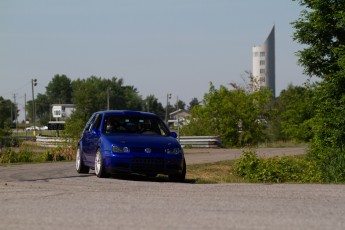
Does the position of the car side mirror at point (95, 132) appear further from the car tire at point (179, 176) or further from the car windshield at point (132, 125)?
the car tire at point (179, 176)

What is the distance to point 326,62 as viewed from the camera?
24.4 meters

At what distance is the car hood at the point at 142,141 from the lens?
14695 mm

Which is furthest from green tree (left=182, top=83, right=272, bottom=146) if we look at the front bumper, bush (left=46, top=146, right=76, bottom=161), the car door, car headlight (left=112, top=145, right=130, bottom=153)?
car headlight (left=112, top=145, right=130, bottom=153)

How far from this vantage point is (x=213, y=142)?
133 ft

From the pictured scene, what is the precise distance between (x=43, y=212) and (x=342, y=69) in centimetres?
1609

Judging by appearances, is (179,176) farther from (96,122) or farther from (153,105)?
(153,105)

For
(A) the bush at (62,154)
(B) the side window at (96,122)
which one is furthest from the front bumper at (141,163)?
(A) the bush at (62,154)

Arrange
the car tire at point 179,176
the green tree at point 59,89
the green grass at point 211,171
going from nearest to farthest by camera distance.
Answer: the car tire at point 179,176 < the green grass at point 211,171 < the green tree at point 59,89

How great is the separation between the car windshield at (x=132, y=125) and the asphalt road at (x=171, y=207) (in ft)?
10.1

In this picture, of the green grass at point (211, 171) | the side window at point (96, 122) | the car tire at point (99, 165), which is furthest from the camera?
the green grass at point (211, 171)

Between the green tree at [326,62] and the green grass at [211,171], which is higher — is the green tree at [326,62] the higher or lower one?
the higher one

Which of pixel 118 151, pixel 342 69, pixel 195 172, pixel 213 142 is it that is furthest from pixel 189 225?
pixel 213 142

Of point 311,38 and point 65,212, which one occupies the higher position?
point 311,38

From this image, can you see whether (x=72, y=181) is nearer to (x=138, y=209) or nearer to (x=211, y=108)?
(x=138, y=209)
